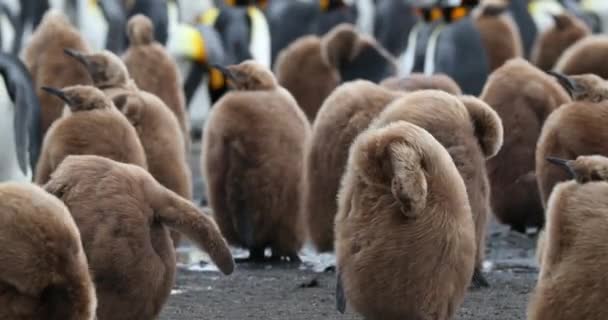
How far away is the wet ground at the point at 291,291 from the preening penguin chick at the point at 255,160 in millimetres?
178

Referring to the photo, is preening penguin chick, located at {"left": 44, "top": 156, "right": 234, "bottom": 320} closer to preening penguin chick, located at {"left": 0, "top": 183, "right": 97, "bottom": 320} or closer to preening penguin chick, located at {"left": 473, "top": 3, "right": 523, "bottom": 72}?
preening penguin chick, located at {"left": 0, "top": 183, "right": 97, "bottom": 320}

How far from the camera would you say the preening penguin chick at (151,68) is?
9258 millimetres

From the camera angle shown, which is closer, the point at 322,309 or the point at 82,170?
the point at 82,170

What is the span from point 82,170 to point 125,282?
388 mm

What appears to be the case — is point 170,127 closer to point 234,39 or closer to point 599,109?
point 599,109

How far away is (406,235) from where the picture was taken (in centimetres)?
480

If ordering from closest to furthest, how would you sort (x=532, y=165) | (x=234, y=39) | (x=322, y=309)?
(x=322, y=309), (x=532, y=165), (x=234, y=39)

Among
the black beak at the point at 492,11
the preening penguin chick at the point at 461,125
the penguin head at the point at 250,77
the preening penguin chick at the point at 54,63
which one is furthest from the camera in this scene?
the black beak at the point at 492,11

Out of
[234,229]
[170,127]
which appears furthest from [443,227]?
[234,229]

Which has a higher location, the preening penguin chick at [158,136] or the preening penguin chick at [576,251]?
the preening penguin chick at [576,251]

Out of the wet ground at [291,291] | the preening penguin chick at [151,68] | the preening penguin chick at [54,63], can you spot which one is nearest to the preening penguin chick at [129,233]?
the wet ground at [291,291]

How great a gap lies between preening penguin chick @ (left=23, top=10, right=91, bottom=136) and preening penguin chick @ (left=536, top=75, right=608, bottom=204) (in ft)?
10.2

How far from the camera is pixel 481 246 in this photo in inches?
232

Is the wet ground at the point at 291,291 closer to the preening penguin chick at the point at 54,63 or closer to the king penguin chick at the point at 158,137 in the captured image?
the king penguin chick at the point at 158,137
